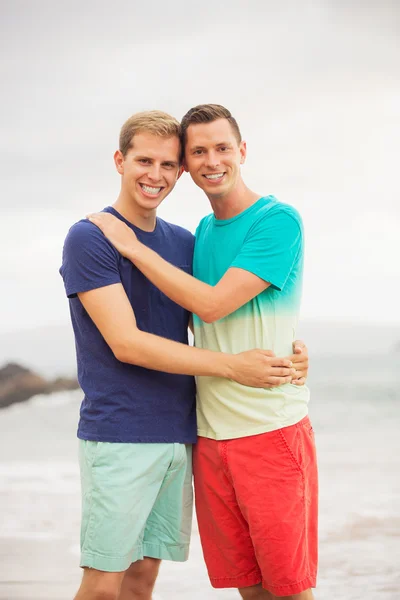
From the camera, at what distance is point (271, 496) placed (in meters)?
1.87

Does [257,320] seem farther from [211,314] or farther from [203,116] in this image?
[203,116]

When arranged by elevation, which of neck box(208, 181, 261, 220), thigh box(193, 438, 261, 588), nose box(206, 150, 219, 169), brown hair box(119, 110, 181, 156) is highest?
brown hair box(119, 110, 181, 156)

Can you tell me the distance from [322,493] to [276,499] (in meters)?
3.62

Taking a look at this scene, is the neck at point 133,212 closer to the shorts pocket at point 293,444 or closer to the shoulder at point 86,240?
the shoulder at point 86,240

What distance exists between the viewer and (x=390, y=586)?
3.14 metres

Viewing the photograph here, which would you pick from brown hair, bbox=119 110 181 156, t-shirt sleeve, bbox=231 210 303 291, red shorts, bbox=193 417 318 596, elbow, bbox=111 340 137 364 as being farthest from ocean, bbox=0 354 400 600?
brown hair, bbox=119 110 181 156

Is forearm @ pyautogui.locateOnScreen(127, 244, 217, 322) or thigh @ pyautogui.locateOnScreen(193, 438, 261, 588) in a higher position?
forearm @ pyautogui.locateOnScreen(127, 244, 217, 322)

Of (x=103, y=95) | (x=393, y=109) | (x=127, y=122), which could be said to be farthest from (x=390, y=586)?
(x=393, y=109)

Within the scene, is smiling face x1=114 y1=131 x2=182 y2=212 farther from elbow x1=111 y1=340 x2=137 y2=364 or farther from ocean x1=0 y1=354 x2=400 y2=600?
ocean x1=0 y1=354 x2=400 y2=600

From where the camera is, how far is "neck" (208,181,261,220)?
196cm

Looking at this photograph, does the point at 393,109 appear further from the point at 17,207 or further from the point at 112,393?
the point at 112,393

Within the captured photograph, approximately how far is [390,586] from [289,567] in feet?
4.89

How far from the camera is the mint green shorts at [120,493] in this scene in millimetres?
1831

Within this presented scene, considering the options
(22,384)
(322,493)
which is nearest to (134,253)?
(322,493)
